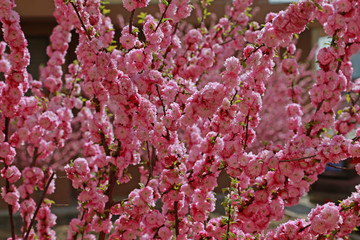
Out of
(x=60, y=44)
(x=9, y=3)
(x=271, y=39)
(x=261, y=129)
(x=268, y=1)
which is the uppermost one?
(x=268, y=1)

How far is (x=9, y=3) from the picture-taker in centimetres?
161

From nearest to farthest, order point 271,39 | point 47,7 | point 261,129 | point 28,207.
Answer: point 271,39
point 28,207
point 47,7
point 261,129

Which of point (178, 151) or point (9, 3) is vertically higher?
point (9, 3)

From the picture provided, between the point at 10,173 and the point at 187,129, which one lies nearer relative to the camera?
the point at 10,173

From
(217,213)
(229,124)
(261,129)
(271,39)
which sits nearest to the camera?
(271,39)

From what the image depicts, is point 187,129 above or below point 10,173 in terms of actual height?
above

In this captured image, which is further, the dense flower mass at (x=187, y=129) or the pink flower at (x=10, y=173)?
the pink flower at (x=10, y=173)

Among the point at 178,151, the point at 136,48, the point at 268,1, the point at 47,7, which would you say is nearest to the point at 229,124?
the point at 178,151

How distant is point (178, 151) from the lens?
5.10ft

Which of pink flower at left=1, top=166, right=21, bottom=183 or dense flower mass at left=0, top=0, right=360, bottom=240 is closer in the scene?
dense flower mass at left=0, top=0, right=360, bottom=240

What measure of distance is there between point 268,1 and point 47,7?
4.31m

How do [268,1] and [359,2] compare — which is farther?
[268,1]

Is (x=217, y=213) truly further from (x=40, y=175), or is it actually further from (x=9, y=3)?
(x=9, y=3)

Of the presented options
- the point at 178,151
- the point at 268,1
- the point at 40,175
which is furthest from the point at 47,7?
the point at 178,151
